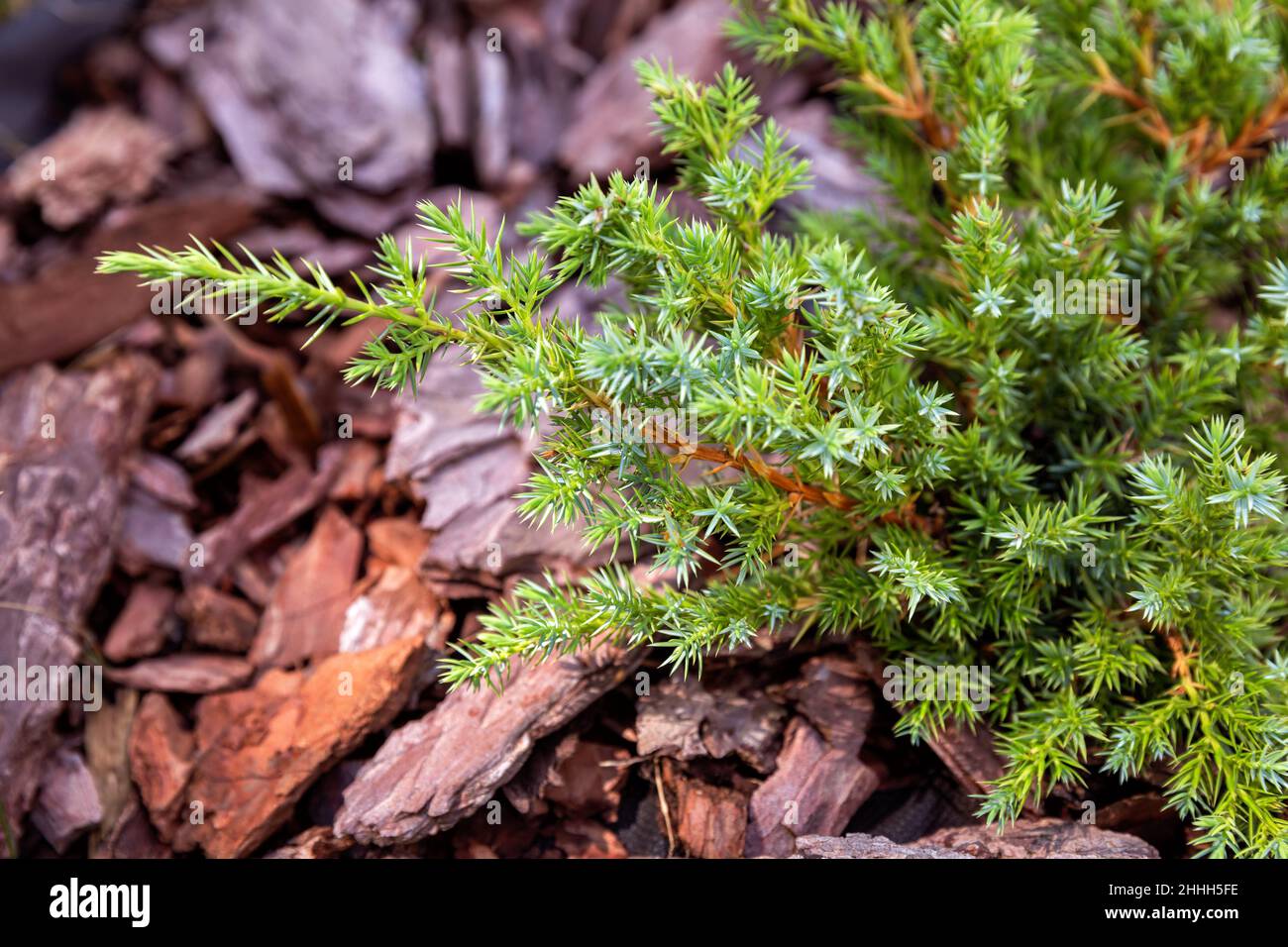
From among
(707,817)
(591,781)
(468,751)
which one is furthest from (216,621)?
(707,817)

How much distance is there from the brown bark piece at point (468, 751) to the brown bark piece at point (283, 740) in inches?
4.9

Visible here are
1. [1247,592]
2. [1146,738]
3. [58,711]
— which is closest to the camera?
[1146,738]

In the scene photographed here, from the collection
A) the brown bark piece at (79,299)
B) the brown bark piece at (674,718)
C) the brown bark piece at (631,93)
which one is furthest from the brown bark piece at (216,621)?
the brown bark piece at (631,93)

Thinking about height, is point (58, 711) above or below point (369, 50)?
below

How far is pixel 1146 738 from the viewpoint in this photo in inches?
76.6

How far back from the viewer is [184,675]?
109 inches

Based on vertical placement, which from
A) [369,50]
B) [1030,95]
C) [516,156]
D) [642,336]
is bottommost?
[642,336]

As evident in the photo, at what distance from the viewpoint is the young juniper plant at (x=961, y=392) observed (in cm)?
178

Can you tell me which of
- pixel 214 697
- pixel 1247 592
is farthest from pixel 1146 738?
pixel 214 697

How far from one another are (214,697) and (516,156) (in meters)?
2.23

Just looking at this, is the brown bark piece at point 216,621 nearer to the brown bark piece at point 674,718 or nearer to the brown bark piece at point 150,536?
the brown bark piece at point 150,536

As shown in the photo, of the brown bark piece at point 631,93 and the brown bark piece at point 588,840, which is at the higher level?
the brown bark piece at point 631,93
